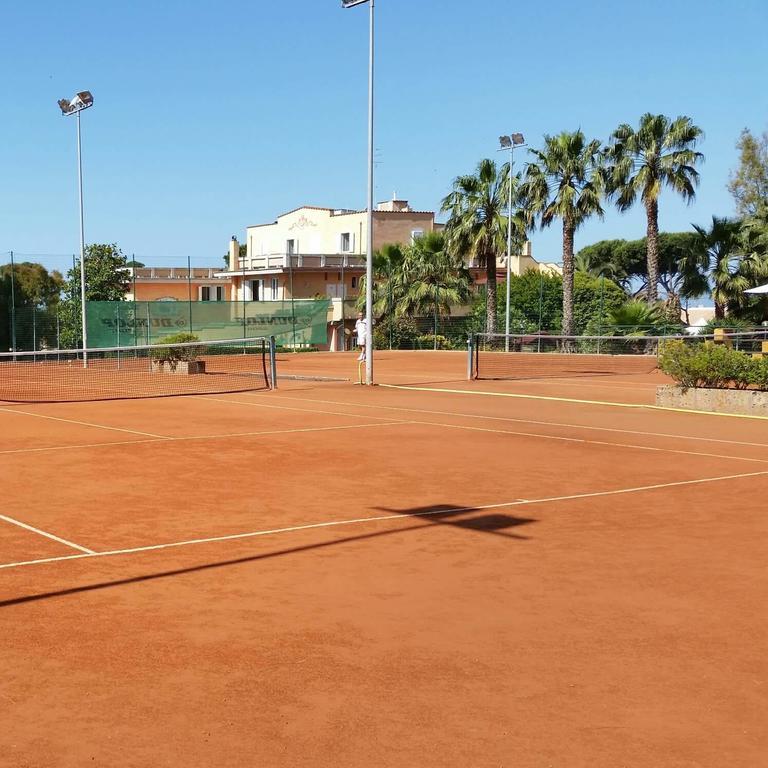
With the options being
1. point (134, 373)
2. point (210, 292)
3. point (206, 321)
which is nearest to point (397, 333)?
point (206, 321)

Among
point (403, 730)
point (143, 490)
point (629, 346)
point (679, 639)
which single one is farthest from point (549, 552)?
point (629, 346)

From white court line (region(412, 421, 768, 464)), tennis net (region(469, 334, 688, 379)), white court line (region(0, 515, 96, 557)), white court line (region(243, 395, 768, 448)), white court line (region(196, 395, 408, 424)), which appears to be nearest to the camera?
white court line (region(0, 515, 96, 557))

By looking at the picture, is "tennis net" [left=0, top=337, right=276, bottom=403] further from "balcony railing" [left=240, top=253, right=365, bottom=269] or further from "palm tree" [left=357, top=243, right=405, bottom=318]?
"balcony railing" [left=240, top=253, right=365, bottom=269]

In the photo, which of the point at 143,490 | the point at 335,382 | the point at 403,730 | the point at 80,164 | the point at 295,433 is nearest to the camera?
the point at 403,730

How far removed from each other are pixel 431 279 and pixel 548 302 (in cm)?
763

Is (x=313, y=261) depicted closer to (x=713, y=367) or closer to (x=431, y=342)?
(x=431, y=342)

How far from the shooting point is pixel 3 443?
14125mm

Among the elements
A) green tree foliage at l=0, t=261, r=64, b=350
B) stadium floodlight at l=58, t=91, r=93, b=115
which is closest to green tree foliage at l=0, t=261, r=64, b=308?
green tree foliage at l=0, t=261, r=64, b=350

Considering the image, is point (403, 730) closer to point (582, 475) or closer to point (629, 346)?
point (582, 475)

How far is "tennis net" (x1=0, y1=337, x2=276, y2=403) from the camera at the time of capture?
967 inches

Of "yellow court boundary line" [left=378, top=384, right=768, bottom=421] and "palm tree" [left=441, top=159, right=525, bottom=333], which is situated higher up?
"palm tree" [left=441, top=159, right=525, bottom=333]

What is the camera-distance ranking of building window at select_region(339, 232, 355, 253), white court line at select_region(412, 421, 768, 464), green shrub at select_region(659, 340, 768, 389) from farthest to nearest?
building window at select_region(339, 232, 355, 253) < green shrub at select_region(659, 340, 768, 389) < white court line at select_region(412, 421, 768, 464)

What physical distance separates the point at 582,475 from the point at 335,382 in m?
16.5

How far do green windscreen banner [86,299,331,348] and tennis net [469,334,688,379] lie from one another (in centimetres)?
842
